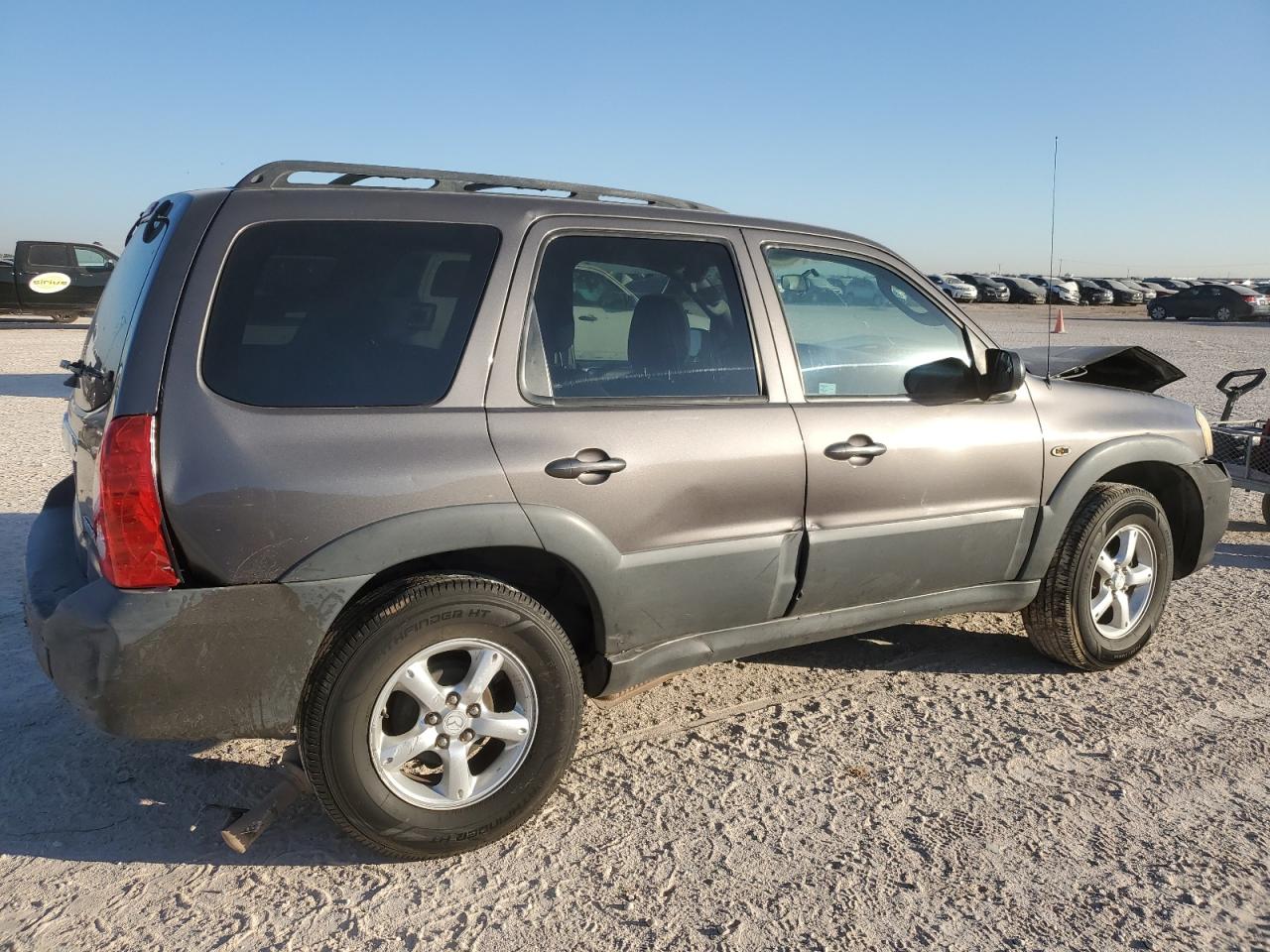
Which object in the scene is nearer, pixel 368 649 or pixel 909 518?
pixel 368 649

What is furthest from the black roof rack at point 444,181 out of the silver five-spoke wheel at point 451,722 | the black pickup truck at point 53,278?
the black pickup truck at point 53,278

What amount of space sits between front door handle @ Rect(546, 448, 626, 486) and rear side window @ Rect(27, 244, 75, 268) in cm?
2142

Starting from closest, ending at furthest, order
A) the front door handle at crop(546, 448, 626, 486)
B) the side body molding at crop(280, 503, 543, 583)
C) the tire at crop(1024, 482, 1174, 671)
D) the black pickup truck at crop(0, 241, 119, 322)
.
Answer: the side body molding at crop(280, 503, 543, 583) → the front door handle at crop(546, 448, 626, 486) → the tire at crop(1024, 482, 1174, 671) → the black pickup truck at crop(0, 241, 119, 322)

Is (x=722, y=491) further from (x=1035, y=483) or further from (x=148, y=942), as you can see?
(x=148, y=942)

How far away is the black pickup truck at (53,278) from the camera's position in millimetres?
20641

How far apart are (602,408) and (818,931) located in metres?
1.56

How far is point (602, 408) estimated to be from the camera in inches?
125

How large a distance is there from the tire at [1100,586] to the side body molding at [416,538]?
2.35 meters

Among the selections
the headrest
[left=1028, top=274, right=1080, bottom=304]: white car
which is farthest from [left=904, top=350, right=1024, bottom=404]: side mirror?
[left=1028, top=274, right=1080, bottom=304]: white car

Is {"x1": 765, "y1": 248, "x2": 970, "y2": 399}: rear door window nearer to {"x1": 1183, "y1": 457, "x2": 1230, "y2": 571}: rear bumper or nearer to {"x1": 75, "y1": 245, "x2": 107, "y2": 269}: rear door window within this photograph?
{"x1": 1183, "y1": 457, "x2": 1230, "y2": 571}: rear bumper

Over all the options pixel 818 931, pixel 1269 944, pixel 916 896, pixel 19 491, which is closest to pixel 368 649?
pixel 818 931

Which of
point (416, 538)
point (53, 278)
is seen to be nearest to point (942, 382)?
point (416, 538)

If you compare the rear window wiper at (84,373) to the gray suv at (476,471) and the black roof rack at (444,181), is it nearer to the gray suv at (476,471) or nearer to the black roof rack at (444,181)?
the gray suv at (476,471)

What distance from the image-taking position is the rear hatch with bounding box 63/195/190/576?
2.80 meters
